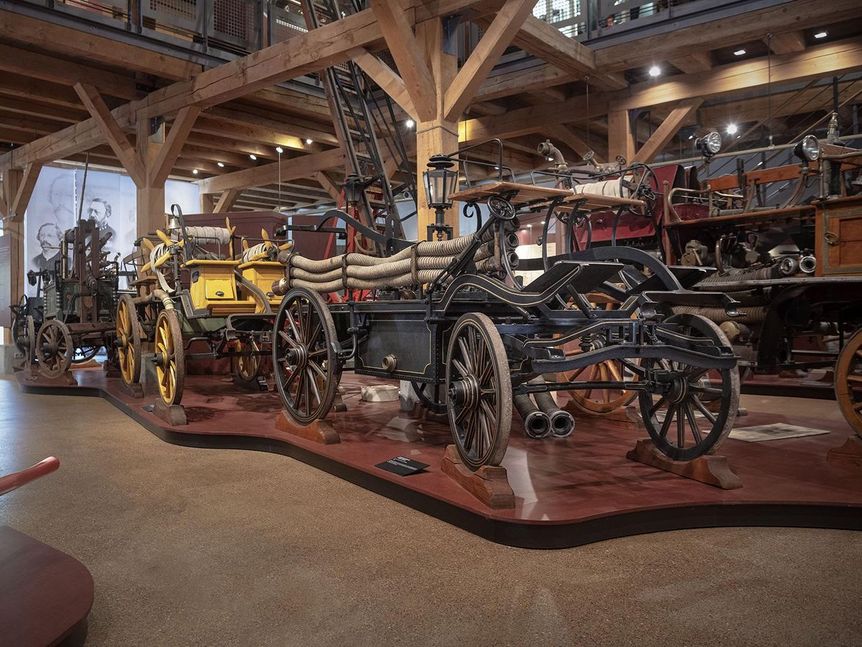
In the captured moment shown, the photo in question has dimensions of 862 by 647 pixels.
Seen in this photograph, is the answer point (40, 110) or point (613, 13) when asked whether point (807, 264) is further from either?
point (40, 110)

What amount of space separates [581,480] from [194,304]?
3.90m

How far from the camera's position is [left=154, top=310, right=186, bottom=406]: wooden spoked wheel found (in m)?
5.30

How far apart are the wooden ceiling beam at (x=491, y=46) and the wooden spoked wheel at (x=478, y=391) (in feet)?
9.64

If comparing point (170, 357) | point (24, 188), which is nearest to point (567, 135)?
point (170, 357)

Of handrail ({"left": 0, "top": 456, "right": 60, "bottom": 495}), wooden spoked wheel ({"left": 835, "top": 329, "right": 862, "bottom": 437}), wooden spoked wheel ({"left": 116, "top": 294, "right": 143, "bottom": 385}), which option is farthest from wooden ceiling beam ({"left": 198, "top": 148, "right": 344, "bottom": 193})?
handrail ({"left": 0, "top": 456, "right": 60, "bottom": 495})

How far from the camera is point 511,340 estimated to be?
11.1 feet

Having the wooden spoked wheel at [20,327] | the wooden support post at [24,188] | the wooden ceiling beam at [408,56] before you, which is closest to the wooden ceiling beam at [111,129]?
the wooden spoked wheel at [20,327]

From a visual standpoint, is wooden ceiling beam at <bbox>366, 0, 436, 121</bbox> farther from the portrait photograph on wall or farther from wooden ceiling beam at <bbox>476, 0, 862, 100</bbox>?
the portrait photograph on wall

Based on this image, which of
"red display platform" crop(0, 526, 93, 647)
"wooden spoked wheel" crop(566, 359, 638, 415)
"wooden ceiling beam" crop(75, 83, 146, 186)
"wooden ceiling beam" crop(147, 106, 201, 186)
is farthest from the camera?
"wooden ceiling beam" crop(75, 83, 146, 186)

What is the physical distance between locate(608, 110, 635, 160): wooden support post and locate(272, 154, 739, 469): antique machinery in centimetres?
452

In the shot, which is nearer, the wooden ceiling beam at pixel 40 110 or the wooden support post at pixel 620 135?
the wooden support post at pixel 620 135

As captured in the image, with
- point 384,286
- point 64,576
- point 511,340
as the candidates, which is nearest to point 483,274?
point 511,340

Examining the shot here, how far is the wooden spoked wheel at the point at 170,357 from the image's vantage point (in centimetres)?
530

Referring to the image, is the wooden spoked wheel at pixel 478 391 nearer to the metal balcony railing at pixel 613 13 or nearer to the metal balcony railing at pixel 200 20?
the metal balcony railing at pixel 613 13
